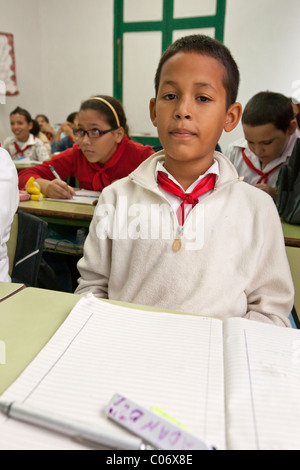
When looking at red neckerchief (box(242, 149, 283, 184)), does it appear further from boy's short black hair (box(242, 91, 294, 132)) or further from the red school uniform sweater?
the red school uniform sweater

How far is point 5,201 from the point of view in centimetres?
113

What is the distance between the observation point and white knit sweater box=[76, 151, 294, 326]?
0.90m

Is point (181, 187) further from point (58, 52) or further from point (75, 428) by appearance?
point (58, 52)

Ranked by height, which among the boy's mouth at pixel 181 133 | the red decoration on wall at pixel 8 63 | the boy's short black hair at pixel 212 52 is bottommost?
the boy's mouth at pixel 181 133

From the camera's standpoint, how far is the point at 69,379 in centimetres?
46

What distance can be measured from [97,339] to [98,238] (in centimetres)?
48

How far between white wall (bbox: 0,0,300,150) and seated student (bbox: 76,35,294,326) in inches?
168

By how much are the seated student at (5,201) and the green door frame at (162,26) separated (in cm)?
453

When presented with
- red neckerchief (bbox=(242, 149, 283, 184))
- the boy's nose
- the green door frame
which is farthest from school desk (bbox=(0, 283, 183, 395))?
the green door frame

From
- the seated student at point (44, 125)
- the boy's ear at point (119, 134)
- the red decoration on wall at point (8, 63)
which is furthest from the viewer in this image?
the seated student at point (44, 125)

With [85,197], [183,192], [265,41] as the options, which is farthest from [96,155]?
[265,41]

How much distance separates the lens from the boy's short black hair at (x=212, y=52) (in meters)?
0.94

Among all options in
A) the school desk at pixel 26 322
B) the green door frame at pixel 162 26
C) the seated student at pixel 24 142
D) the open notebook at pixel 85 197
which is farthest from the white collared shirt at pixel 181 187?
the green door frame at pixel 162 26

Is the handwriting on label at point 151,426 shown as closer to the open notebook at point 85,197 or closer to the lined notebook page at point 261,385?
the lined notebook page at point 261,385
